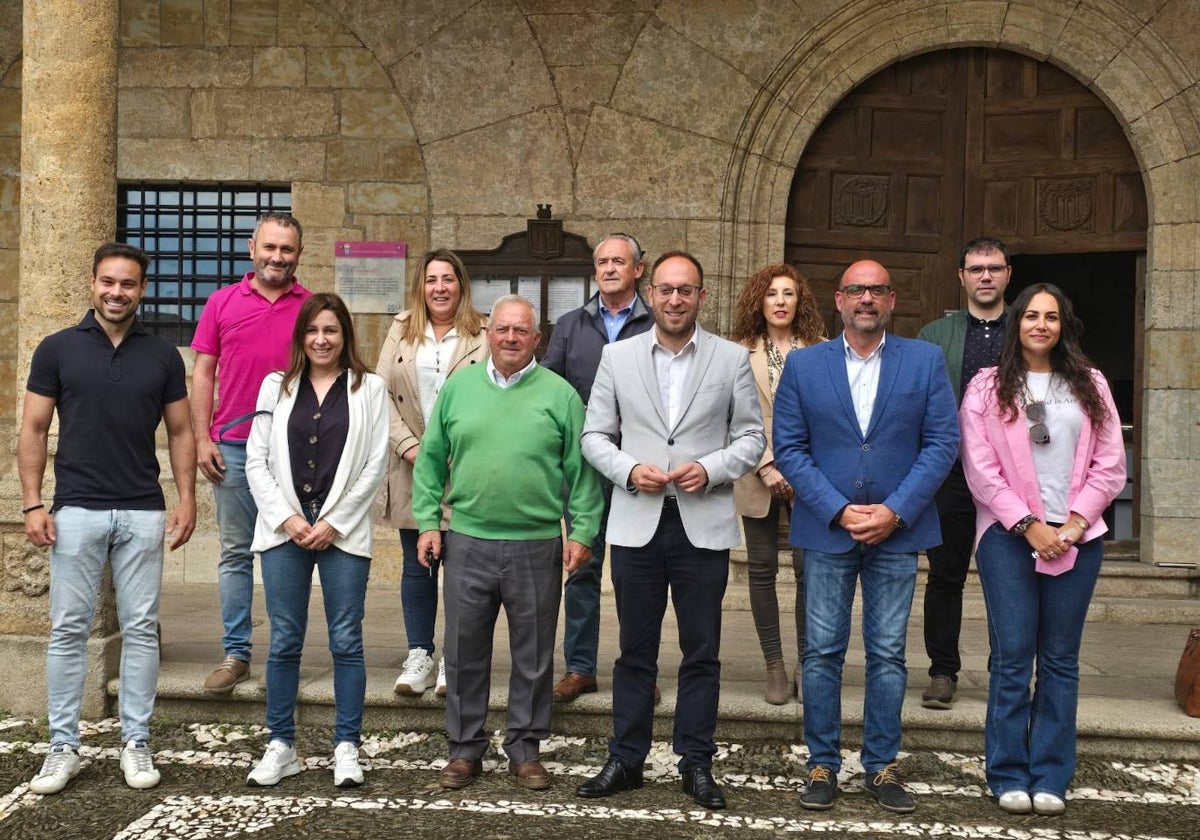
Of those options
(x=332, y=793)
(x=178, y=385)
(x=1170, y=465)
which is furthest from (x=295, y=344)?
(x=1170, y=465)

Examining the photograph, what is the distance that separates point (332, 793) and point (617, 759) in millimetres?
1027

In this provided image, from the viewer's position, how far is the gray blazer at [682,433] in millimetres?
4484

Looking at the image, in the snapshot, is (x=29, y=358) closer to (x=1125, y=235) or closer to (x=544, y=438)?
(x=544, y=438)

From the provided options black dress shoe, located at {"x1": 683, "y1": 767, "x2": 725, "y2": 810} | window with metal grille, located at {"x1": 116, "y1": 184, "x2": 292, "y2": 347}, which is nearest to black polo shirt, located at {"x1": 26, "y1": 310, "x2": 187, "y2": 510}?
black dress shoe, located at {"x1": 683, "y1": 767, "x2": 725, "y2": 810}

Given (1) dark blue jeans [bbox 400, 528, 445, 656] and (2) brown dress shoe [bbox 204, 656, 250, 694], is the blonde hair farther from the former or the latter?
(2) brown dress shoe [bbox 204, 656, 250, 694]

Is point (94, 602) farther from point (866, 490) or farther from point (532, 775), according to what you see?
point (866, 490)

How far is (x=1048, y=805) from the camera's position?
445 cm

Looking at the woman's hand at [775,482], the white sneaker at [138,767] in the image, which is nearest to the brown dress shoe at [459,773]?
the white sneaker at [138,767]

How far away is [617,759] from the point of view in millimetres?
4609

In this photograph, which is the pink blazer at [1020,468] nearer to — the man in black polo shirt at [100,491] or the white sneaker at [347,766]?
the white sneaker at [347,766]

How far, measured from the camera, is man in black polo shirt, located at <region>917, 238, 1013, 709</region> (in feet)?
17.0

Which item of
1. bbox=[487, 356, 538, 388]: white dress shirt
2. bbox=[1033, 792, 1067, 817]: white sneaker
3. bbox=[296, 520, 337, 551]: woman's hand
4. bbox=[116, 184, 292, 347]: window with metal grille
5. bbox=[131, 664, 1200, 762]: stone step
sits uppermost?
bbox=[116, 184, 292, 347]: window with metal grille

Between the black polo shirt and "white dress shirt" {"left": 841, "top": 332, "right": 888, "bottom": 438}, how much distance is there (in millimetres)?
2602

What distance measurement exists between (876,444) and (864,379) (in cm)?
26
